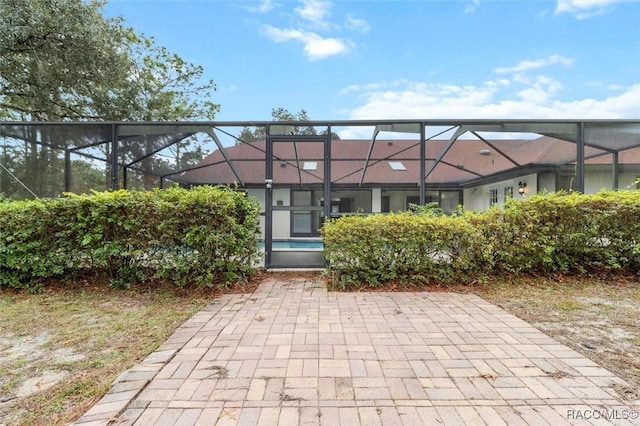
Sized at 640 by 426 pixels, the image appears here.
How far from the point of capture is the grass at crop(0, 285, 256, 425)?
1.84m

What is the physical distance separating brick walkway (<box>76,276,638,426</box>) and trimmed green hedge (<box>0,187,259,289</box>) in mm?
1200

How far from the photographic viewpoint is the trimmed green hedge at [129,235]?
4184 mm

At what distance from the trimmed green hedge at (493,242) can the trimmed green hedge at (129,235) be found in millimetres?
1528

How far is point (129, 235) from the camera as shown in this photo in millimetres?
4344

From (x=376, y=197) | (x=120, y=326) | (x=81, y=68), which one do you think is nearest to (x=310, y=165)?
(x=376, y=197)

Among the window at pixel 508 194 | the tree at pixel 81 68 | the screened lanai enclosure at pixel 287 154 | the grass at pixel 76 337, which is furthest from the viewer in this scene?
the tree at pixel 81 68

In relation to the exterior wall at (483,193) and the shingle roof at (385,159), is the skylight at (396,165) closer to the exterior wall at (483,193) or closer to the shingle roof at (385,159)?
the shingle roof at (385,159)

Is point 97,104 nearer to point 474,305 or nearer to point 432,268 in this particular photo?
point 432,268

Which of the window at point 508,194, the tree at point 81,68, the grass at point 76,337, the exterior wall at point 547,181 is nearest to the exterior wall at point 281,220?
the grass at point 76,337

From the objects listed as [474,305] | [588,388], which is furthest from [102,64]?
[588,388]

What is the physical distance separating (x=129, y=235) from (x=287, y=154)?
314 centimetres

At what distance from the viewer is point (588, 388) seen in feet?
6.30

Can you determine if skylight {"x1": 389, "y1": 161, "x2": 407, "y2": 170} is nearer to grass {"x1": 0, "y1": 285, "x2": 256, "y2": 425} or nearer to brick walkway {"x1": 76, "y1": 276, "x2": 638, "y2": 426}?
brick walkway {"x1": 76, "y1": 276, "x2": 638, "y2": 426}

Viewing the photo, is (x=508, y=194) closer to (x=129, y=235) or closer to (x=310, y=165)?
(x=310, y=165)
